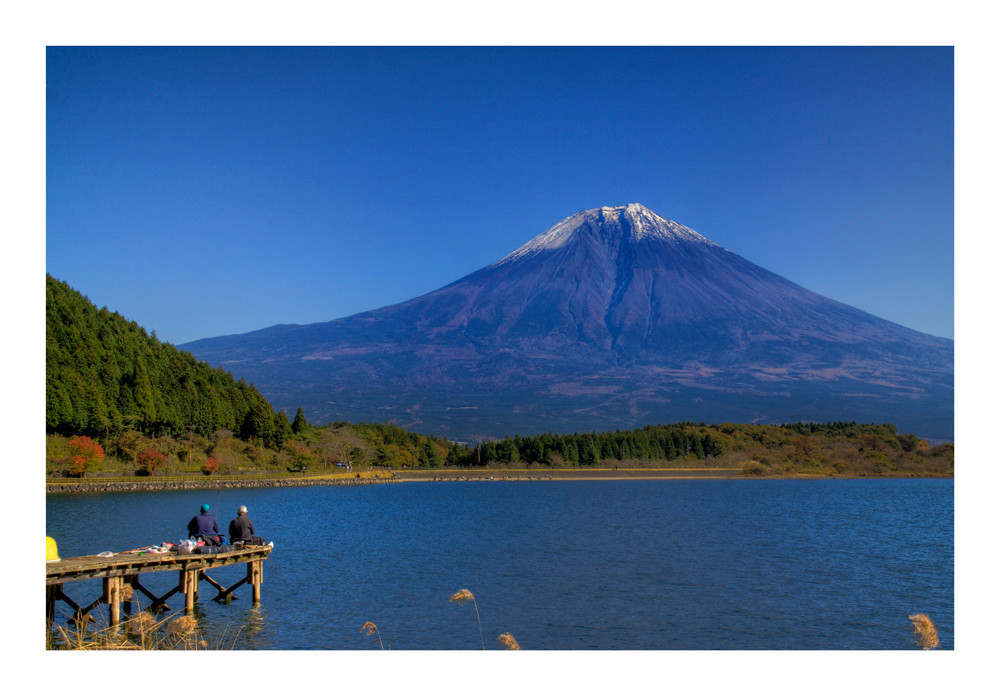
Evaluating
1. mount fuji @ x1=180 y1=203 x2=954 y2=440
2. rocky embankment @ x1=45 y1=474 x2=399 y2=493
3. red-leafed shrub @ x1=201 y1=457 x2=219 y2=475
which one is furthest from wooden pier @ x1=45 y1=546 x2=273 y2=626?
mount fuji @ x1=180 y1=203 x2=954 y2=440

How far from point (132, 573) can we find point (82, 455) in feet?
129

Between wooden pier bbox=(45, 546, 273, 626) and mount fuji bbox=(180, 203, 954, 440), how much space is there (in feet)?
358

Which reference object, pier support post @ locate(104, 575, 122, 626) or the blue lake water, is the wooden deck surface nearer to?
pier support post @ locate(104, 575, 122, 626)

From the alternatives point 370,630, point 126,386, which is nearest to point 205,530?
point 370,630

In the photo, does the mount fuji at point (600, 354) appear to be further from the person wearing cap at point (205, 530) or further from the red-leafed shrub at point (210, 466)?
the person wearing cap at point (205, 530)

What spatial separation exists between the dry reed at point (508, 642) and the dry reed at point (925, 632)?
6183 mm

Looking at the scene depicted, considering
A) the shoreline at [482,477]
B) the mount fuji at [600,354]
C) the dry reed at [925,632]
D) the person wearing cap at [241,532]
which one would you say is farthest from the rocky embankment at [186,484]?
the mount fuji at [600,354]

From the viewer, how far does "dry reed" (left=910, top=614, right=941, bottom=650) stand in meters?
13.2

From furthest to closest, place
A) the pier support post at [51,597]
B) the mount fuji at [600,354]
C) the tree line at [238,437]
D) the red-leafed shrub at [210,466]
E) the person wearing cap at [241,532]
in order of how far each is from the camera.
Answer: the mount fuji at [600,354] → the red-leafed shrub at [210,466] → the tree line at [238,437] → the person wearing cap at [241,532] → the pier support post at [51,597]

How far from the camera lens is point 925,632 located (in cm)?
1367

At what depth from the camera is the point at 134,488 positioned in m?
47.8

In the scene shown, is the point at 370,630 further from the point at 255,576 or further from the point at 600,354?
the point at 600,354

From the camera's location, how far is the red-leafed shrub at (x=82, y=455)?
4816 cm

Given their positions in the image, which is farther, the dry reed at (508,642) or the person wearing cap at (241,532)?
the person wearing cap at (241,532)
